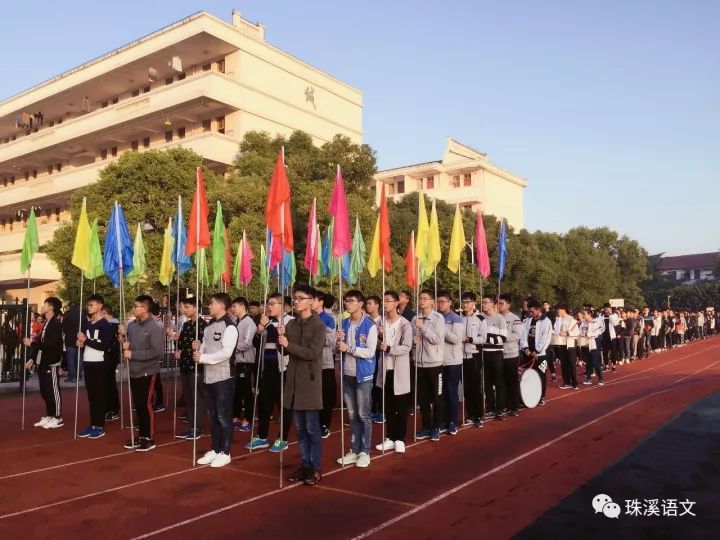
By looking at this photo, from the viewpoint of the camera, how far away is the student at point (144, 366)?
8.47 m

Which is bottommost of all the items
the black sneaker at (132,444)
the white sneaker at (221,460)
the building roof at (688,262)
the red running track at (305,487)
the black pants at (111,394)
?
the red running track at (305,487)

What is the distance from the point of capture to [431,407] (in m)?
9.50

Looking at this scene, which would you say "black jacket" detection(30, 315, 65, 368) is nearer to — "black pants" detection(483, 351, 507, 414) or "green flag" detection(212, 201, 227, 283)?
"green flag" detection(212, 201, 227, 283)

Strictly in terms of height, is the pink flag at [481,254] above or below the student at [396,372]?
above

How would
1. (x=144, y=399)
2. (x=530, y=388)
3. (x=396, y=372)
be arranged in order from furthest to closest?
(x=530, y=388)
(x=144, y=399)
(x=396, y=372)

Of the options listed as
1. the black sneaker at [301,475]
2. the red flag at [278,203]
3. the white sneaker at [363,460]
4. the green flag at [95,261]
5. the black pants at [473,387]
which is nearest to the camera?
Result: the black sneaker at [301,475]

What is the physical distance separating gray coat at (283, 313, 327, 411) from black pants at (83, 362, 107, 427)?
404cm

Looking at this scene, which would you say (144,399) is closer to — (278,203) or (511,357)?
(278,203)

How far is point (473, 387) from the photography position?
10430 millimetres

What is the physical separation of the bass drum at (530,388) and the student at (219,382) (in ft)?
19.6

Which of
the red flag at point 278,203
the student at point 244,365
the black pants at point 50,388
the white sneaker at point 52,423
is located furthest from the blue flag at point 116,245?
the red flag at point 278,203

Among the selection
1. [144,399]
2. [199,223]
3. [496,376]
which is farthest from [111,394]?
[496,376]

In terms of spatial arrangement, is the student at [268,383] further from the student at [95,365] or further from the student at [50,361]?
the student at [50,361]

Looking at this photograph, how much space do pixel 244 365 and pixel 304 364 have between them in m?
3.35
